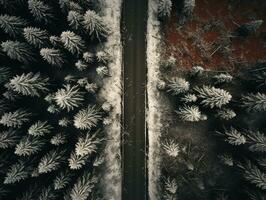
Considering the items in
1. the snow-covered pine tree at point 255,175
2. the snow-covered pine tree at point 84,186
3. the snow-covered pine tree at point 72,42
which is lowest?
the snow-covered pine tree at point 84,186

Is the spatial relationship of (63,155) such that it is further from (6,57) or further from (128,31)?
(128,31)

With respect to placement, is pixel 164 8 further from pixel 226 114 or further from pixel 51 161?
pixel 51 161

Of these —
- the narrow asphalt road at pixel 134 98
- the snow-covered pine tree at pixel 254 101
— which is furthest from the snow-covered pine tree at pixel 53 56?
the snow-covered pine tree at pixel 254 101

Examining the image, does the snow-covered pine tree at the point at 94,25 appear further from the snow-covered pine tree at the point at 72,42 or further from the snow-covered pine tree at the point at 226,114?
the snow-covered pine tree at the point at 226,114

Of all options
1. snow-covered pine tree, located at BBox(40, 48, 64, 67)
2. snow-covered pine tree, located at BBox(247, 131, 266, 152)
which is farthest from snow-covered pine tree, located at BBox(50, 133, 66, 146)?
snow-covered pine tree, located at BBox(247, 131, 266, 152)

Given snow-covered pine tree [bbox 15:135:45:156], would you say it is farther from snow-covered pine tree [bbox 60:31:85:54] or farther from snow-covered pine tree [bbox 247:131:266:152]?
snow-covered pine tree [bbox 247:131:266:152]

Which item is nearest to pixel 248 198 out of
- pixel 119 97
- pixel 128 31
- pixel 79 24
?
pixel 119 97

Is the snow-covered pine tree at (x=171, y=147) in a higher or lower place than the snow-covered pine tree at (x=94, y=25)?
lower
